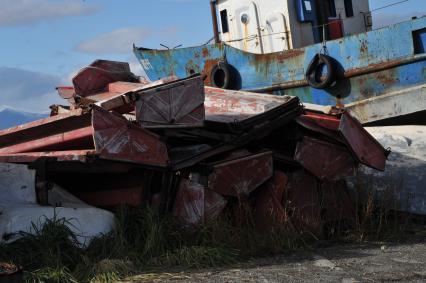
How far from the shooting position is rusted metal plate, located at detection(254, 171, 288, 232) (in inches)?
238

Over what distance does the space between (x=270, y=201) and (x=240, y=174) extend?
1.34 ft

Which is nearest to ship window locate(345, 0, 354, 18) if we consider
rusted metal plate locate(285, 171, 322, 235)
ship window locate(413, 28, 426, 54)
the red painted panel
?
ship window locate(413, 28, 426, 54)

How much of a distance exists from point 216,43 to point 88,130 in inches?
305

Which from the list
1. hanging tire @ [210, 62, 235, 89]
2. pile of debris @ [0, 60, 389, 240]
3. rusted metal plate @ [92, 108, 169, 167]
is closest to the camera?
rusted metal plate @ [92, 108, 169, 167]

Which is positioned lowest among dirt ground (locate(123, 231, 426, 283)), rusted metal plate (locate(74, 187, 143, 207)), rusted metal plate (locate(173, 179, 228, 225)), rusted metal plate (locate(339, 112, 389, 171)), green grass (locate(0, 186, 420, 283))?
dirt ground (locate(123, 231, 426, 283))

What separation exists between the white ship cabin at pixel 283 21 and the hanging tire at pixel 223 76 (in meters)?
0.94

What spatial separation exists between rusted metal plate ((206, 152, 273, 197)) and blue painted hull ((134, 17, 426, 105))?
5.34 meters

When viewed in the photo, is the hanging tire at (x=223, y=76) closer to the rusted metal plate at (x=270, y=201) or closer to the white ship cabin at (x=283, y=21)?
the white ship cabin at (x=283, y=21)

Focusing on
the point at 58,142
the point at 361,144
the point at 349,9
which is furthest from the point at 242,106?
the point at 349,9

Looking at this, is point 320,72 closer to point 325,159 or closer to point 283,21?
point 283,21

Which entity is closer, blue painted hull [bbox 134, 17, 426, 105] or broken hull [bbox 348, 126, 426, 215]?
broken hull [bbox 348, 126, 426, 215]

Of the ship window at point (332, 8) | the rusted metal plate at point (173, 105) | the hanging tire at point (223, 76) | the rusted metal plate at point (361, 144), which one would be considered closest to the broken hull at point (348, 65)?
the hanging tire at point (223, 76)

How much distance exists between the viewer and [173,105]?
5.84 metres

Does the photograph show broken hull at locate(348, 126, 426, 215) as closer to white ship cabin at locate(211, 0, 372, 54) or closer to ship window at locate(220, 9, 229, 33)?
white ship cabin at locate(211, 0, 372, 54)
